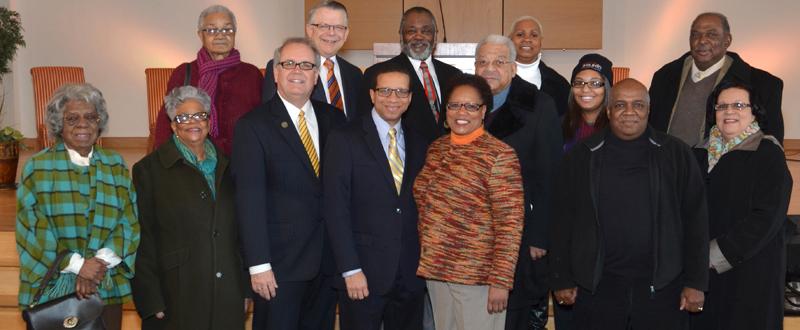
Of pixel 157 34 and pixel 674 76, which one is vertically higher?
pixel 157 34

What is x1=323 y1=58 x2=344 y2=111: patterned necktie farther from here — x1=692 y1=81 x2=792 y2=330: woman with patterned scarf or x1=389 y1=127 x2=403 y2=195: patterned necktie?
x1=692 y1=81 x2=792 y2=330: woman with patterned scarf

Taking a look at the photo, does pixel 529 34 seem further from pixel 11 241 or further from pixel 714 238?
pixel 11 241

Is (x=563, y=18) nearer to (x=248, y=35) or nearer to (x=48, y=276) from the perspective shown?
(x=248, y=35)

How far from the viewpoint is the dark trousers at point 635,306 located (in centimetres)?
269

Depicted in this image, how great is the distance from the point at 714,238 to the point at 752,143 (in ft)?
1.29

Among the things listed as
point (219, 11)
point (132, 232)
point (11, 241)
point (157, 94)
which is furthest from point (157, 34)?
point (132, 232)

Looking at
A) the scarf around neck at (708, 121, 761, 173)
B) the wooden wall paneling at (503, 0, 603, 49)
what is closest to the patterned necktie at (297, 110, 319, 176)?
the scarf around neck at (708, 121, 761, 173)

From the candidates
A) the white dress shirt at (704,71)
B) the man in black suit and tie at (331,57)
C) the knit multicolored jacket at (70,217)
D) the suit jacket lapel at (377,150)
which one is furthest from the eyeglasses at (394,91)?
A: the white dress shirt at (704,71)

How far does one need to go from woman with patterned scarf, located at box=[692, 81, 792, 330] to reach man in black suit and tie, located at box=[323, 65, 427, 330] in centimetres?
118

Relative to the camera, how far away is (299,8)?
905 cm

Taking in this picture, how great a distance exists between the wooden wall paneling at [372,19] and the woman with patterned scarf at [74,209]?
19.7ft

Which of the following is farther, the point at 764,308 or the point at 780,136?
the point at 780,136

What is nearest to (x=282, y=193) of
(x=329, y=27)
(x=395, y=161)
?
(x=395, y=161)

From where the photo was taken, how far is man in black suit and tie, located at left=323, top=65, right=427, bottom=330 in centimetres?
266
